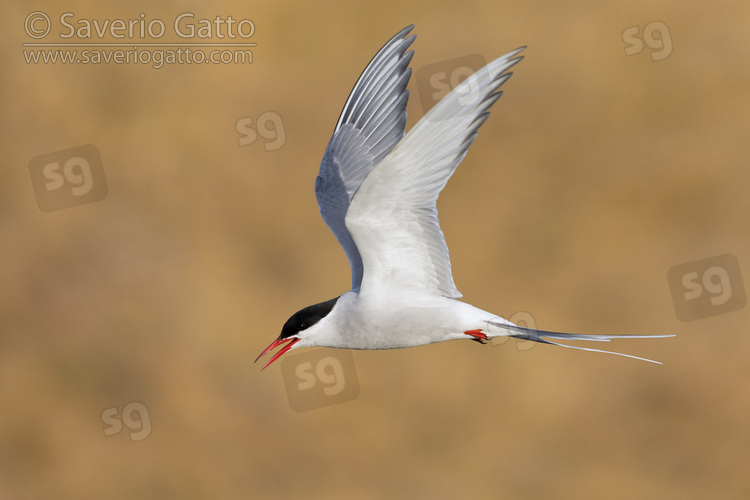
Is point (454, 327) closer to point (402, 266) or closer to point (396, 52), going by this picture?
point (402, 266)

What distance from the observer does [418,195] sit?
3311mm

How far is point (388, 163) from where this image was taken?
10.3ft

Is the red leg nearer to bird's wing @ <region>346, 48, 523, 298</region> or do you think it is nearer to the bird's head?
bird's wing @ <region>346, 48, 523, 298</region>

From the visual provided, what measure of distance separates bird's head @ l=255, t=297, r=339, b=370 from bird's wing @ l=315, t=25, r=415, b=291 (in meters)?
0.53

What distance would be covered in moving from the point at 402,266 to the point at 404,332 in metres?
0.27

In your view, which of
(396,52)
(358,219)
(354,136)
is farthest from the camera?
(354,136)

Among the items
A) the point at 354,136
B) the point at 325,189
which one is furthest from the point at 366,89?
the point at 325,189

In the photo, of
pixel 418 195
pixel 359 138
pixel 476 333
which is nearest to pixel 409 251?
pixel 418 195

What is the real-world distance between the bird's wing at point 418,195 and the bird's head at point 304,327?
20 cm

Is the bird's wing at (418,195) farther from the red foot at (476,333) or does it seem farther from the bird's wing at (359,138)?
the bird's wing at (359,138)

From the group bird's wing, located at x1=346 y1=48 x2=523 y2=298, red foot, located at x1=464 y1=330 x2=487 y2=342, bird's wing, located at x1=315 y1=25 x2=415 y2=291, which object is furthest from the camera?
bird's wing, located at x1=315 y1=25 x2=415 y2=291

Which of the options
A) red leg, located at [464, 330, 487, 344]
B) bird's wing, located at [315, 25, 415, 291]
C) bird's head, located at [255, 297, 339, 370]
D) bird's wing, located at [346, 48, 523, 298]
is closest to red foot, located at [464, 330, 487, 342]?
red leg, located at [464, 330, 487, 344]

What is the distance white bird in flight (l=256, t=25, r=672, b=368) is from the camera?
314cm

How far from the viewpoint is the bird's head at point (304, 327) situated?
3500 mm
